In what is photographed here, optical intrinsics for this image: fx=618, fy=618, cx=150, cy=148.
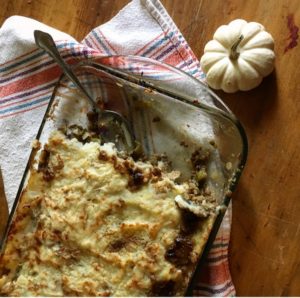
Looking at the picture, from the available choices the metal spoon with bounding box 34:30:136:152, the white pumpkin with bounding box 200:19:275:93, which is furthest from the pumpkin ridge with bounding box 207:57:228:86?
the metal spoon with bounding box 34:30:136:152

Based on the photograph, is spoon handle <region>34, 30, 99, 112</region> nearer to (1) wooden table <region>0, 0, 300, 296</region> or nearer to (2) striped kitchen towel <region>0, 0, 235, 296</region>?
(2) striped kitchen towel <region>0, 0, 235, 296</region>

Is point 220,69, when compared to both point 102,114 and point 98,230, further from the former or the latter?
point 98,230

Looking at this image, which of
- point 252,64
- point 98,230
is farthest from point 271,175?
point 98,230

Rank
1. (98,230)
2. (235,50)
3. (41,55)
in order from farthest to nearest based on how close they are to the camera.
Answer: (41,55) → (235,50) → (98,230)

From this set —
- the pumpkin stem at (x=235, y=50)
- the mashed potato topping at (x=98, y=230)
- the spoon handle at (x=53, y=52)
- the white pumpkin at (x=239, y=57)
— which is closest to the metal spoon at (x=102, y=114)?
the spoon handle at (x=53, y=52)

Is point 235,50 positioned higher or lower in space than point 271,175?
higher

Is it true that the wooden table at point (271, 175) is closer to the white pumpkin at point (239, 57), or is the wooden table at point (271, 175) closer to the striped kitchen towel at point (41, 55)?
the white pumpkin at point (239, 57)
